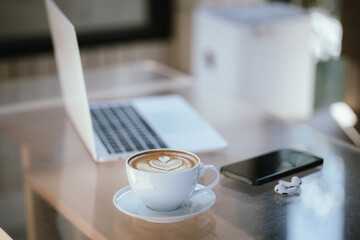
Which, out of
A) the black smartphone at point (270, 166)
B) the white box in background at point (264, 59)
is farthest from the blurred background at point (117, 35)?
the black smartphone at point (270, 166)

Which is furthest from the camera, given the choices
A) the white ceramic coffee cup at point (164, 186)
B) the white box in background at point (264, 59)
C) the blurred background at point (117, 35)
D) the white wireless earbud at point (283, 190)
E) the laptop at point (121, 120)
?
the blurred background at point (117, 35)

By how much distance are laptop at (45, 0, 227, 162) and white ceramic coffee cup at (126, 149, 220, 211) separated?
26 centimetres

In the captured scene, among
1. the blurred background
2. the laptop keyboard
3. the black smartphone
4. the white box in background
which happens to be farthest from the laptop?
the blurred background

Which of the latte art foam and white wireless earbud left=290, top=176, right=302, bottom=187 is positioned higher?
the latte art foam

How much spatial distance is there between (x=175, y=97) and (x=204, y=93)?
0.32 ft

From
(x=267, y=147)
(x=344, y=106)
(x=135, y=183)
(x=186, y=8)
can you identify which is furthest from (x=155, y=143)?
(x=186, y=8)

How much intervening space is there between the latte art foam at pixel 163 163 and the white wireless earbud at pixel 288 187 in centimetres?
16

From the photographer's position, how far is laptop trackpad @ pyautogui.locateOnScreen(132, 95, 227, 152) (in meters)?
1.24

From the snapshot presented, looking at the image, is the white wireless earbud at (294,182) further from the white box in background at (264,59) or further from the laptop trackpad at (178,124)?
the white box in background at (264,59)

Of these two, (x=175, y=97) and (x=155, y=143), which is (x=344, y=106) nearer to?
(x=175, y=97)

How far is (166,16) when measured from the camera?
3551mm

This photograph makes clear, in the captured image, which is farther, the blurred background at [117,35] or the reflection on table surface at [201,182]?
the blurred background at [117,35]

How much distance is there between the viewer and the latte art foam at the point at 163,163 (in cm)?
92

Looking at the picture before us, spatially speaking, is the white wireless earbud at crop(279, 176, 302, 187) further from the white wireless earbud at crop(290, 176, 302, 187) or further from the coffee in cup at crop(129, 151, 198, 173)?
the coffee in cup at crop(129, 151, 198, 173)
